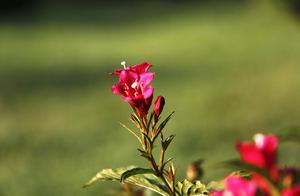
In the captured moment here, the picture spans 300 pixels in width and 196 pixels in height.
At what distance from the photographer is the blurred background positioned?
16.8 feet

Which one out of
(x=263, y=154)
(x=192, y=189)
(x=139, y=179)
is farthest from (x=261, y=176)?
(x=139, y=179)

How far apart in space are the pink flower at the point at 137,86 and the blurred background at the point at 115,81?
0.26m

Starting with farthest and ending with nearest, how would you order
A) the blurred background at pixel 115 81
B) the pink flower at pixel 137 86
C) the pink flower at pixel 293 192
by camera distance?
the blurred background at pixel 115 81, the pink flower at pixel 137 86, the pink flower at pixel 293 192

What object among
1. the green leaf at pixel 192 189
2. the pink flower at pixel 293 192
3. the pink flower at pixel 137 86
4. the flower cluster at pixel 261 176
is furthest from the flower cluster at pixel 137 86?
the pink flower at pixel 293 192

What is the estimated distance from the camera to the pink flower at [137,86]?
1458 millimetres

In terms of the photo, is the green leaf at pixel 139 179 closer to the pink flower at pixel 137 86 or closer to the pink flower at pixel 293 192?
the pink flower at pixel 137 86

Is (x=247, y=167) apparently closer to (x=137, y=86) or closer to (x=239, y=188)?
(x=239, y=188)

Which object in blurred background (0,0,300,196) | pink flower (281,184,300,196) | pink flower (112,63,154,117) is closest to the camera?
pink flower (281,184,300,196)

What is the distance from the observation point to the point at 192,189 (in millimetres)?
1479

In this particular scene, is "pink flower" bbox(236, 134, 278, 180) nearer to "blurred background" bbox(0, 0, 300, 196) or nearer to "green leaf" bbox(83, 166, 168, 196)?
"blurred background" bbox(0, 0, 300, 196)

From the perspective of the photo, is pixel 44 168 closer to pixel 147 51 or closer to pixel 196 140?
pixel 196 140

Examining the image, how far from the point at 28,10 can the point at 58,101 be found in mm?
10703

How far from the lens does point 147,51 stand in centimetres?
1159

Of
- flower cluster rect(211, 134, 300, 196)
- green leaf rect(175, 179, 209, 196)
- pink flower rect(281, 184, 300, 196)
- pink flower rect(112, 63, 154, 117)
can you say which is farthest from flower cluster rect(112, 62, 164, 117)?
pink flower rect(281, 184, 300, 196)
